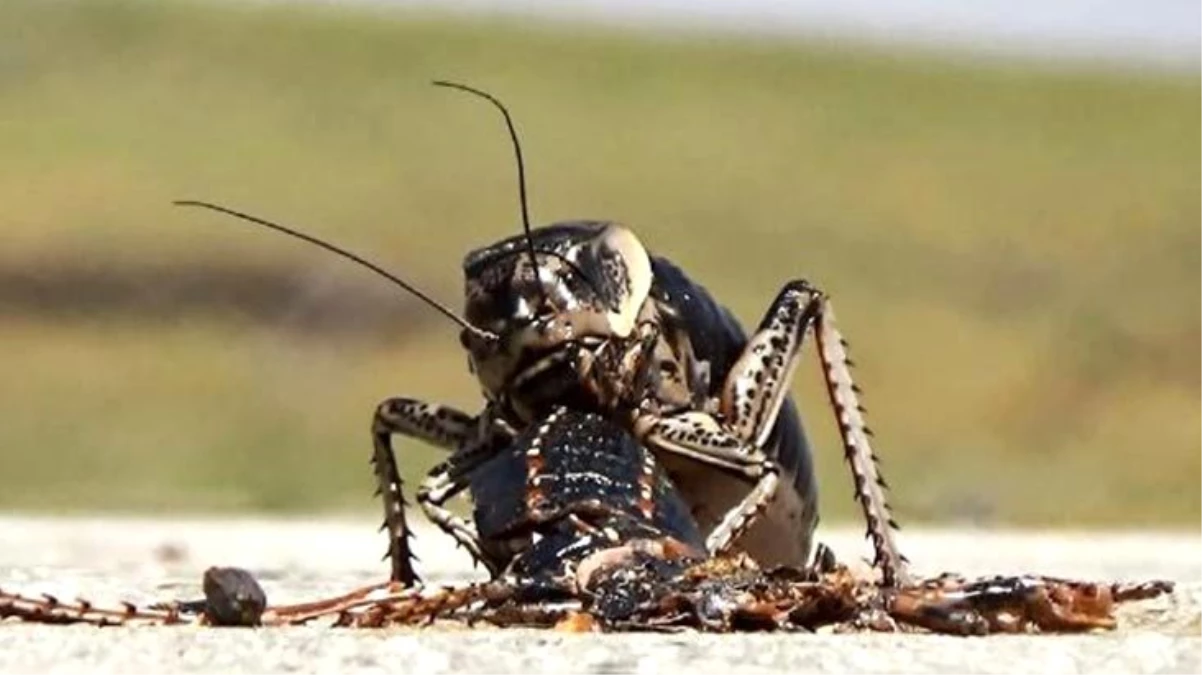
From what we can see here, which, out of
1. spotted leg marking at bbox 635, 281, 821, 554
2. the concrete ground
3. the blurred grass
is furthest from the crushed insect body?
the blurred grass

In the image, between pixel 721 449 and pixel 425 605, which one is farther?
pixel 721 449

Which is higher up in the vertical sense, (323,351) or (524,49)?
(524,49)

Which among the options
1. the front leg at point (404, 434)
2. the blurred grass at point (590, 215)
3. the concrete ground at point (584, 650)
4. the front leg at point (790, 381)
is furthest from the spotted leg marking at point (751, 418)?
the blurred grass at point (590, 215)

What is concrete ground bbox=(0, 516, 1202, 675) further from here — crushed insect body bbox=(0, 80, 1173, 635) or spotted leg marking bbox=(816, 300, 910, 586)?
spotted leg marking bbox=(816, 300, 910, 586)

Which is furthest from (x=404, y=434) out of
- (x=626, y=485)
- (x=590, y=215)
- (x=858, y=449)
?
(x=590, y=215)

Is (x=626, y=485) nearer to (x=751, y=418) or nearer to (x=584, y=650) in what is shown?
(x=584, y=650)

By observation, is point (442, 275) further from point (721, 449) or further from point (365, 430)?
point (721, 449)

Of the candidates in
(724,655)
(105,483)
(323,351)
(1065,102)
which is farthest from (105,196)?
(724,655)
